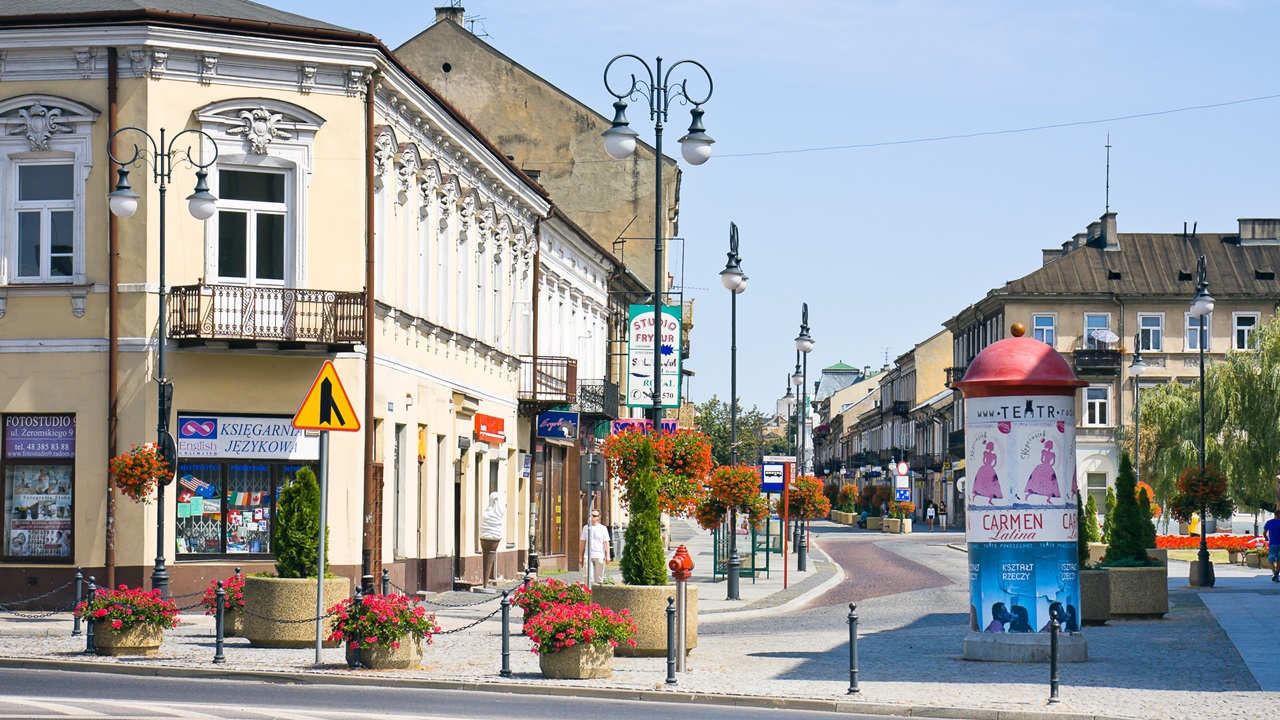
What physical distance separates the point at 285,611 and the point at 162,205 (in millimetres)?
7116

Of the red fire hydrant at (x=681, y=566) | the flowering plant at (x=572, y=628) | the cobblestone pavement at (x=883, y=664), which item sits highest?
the red fire hydrant at (x=681, y=566)

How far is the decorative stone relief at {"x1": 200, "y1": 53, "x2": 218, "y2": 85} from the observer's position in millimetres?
25797

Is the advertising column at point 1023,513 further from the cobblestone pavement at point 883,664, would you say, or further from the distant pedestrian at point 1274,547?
the distant pedestrian at point 1274,547

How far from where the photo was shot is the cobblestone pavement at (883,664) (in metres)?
15.9

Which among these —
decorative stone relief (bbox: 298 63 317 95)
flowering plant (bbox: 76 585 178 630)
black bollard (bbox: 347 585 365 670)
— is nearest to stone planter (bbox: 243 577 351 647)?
flowering plant (bbox: 76 585 178 630)

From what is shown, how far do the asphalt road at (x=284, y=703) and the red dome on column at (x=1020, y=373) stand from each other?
19.7 feet

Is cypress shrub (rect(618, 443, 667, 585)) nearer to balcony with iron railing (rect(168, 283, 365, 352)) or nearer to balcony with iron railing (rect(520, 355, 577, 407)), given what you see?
balcony with iron railing (rect(168, 283, 365, 352))

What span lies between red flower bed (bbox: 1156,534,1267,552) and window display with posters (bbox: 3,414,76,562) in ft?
116

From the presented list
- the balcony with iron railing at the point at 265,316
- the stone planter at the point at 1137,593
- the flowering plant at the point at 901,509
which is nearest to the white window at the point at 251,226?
the balcony with iron railing at the point at 265,316

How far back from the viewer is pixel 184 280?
25594mm

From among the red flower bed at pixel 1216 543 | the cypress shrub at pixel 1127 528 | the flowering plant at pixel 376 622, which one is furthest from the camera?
the red flower bed at pixel 1216 543

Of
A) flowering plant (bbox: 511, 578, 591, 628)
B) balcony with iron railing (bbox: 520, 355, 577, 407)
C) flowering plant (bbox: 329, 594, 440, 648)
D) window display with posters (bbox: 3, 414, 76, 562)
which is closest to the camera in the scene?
flowering plant (bbox: 329, 594, 440, 648)

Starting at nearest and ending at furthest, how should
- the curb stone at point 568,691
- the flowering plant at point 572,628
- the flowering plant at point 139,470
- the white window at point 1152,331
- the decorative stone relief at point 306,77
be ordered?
1. the curb stone at point 568,691
2. the flowering plant at point 572,628
3. the flowering plant at point 139,470
4. the decorative stone relief at point 306,77
5. the white window at point 1152,331

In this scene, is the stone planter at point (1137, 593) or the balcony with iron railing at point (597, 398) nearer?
the stone planter at point (1137, 593)
